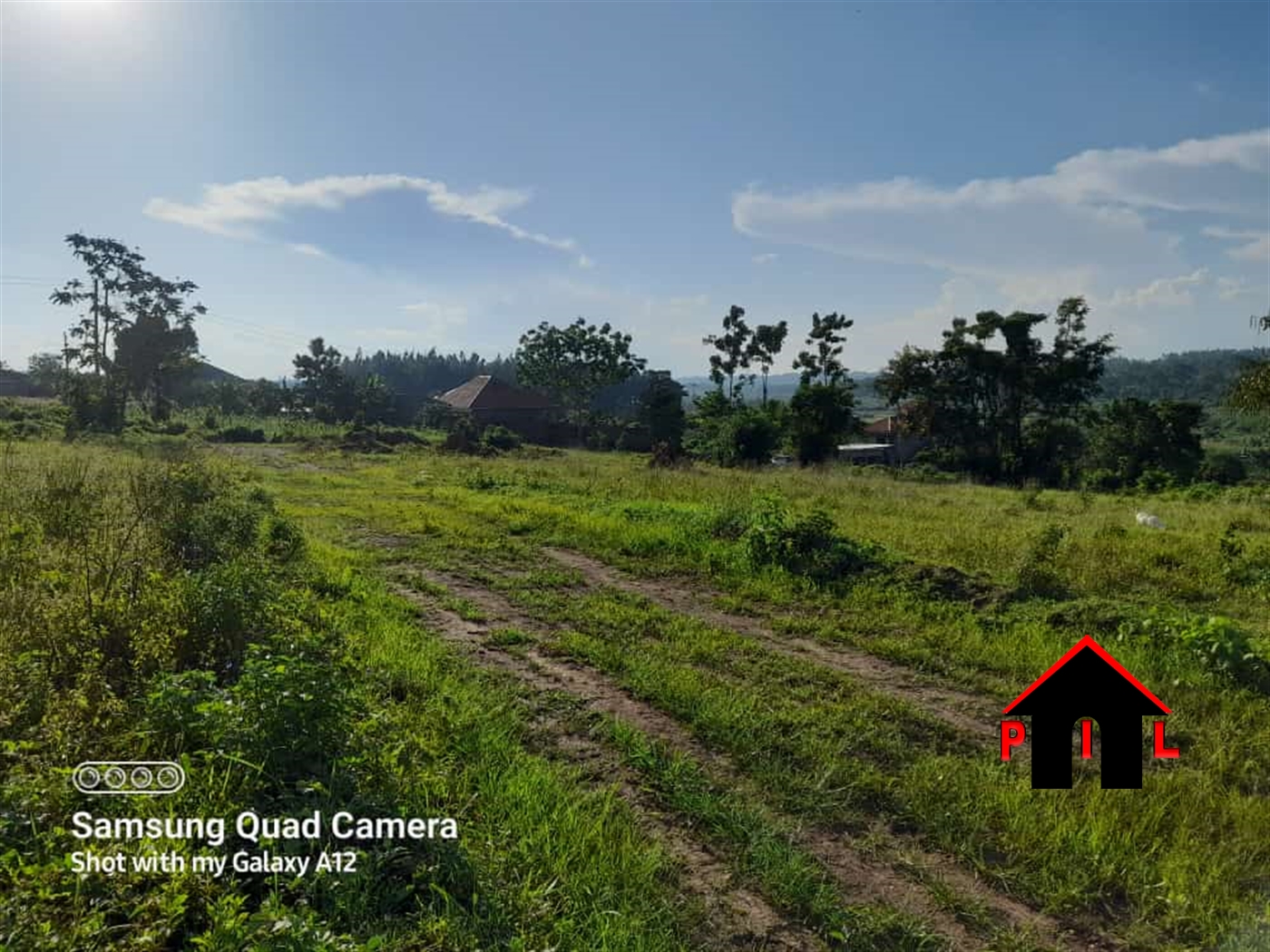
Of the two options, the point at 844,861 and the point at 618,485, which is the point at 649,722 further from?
the point at 618,485

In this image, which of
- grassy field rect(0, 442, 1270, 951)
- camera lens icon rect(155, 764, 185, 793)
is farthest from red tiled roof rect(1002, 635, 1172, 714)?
camera lens icon rect(155, 764, 185, 793)

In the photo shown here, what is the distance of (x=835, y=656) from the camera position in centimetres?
585

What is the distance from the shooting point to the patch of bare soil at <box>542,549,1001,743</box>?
475cm

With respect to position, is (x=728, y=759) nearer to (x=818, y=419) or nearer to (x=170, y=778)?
(x=170, y=778)

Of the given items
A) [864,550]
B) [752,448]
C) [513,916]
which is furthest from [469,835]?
[752,448]

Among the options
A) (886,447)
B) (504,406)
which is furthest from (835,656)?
(886,447)

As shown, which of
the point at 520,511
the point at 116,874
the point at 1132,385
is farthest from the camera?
the point at 1132,385

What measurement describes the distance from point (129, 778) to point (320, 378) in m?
57.7

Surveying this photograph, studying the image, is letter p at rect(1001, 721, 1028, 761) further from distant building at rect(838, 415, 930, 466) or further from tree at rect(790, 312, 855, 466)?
distant building at rect(838, 415, 930, 466)

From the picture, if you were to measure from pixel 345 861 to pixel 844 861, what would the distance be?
7.17 feet

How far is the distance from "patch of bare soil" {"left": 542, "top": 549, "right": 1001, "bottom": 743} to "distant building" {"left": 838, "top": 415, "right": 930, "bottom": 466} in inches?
1666

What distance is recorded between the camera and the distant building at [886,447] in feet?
166

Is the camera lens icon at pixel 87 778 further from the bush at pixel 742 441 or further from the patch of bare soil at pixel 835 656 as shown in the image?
the bush at pixel 742 441

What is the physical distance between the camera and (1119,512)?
16.2 meters
